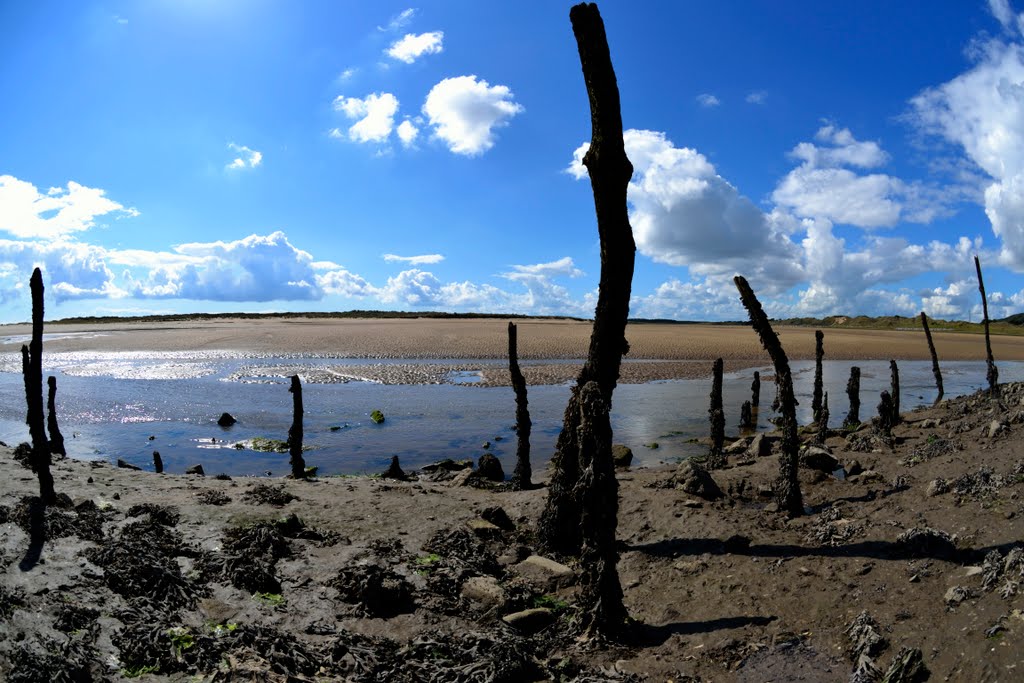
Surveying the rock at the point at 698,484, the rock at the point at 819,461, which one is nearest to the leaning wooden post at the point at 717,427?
the rock at the point at 819,461

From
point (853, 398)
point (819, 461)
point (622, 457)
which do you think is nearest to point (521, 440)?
point (622, 457)

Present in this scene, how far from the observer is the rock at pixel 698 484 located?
454 inches

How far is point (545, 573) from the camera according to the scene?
31.0ft

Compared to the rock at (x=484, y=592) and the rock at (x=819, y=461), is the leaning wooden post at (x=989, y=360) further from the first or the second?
the rock at (x=484, y=592)

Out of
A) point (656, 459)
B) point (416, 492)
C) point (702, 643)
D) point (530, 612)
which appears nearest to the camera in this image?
point (702, 643)

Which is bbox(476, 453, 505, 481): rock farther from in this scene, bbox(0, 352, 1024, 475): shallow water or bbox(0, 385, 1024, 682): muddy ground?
bbox(0, 385, 1024, 682): muddy ground

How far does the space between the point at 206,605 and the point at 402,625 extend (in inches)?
101

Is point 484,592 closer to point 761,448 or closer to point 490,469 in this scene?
point 490,469

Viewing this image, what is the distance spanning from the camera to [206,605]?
817 cm

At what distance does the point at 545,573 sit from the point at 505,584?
0.63 meters

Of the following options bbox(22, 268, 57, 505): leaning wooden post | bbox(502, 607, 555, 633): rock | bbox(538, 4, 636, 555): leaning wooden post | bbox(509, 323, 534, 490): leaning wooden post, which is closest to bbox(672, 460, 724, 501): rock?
bbox(538, 4, 636, 555): leaning wooden post

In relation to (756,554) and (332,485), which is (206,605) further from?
(756,554)

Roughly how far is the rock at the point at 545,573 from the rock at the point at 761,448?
9.15m

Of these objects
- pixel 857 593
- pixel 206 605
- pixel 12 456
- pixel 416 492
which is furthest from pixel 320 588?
pixel 12 456
